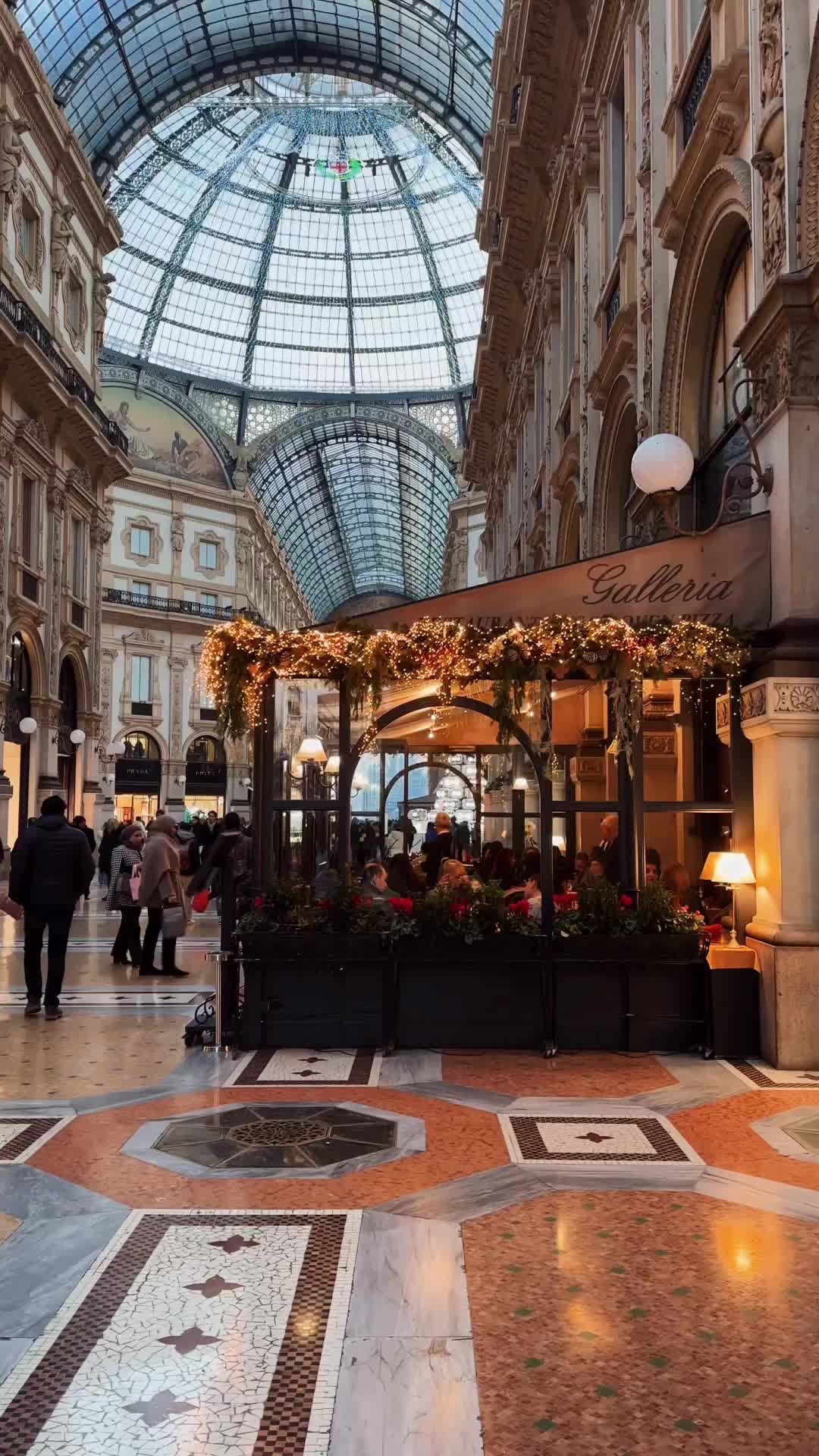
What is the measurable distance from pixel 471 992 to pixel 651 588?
325cm

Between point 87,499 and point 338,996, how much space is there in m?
26.7

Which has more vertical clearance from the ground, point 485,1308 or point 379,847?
point 379,847

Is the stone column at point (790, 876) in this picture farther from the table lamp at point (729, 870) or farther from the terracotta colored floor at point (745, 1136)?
the terracotta colored floor at point (745, 1136)

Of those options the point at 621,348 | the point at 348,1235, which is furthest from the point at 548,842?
the point at 621,348

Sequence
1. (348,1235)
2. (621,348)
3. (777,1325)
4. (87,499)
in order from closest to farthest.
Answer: (777,1325) → (348,1235) → (621,348) → (87,499)

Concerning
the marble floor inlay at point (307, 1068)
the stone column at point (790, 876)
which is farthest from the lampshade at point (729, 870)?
the marble floor inlay at point (307, 1068)

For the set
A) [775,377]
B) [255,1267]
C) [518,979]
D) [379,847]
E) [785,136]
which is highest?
[785,136]

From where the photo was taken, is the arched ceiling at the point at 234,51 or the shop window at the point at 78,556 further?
the arched ceiling at the point at 234,51

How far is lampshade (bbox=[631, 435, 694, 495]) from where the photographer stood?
7.88 m

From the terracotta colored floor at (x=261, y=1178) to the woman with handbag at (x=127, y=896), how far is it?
6274 mm

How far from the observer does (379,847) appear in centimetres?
1344

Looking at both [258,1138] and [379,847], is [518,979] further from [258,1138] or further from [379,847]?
[379,847]

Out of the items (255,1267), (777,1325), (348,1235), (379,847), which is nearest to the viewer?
(777,1325)

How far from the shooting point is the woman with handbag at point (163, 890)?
1188cm
